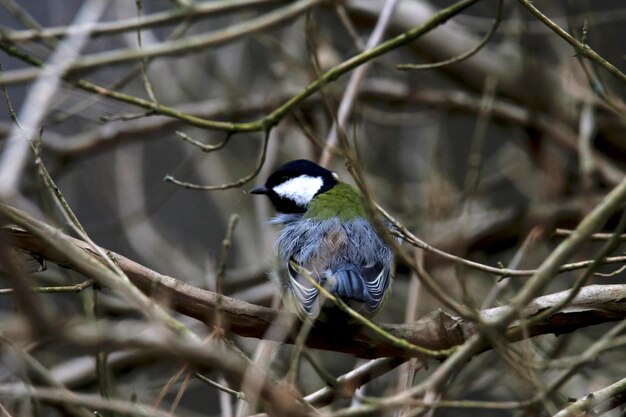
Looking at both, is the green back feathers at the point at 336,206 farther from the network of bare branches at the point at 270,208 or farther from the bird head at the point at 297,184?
the network of bare branches at the point at 270,208

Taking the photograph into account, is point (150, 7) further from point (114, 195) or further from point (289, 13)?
point (289, 13)

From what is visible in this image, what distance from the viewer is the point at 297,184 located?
12.4 ft

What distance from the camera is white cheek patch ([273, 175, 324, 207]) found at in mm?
3715

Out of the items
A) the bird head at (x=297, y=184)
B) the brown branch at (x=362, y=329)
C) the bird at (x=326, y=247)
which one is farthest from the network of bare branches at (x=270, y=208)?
the bird head at (x=297, y=184)

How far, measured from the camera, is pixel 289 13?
118 inches

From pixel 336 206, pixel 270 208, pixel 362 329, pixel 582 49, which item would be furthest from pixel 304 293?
pixel 270 208

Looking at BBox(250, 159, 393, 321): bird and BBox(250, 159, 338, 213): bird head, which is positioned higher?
BBox(250, 159, 338, 213): bird head

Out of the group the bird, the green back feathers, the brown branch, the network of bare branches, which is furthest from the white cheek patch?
the brown branch

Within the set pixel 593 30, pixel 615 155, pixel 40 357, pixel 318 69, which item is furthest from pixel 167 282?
pixel 593 30

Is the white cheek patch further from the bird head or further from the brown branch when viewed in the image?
the brown branch

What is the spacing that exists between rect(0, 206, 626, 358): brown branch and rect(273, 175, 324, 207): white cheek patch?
1.11 m

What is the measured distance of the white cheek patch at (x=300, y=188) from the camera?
3715mm

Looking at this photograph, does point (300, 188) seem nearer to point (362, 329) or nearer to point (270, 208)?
point (362, 329)

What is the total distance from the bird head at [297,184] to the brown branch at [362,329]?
111 cm
